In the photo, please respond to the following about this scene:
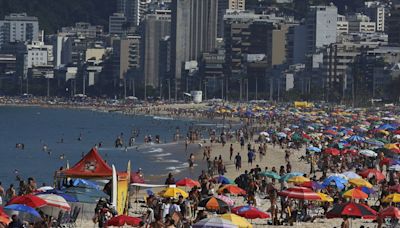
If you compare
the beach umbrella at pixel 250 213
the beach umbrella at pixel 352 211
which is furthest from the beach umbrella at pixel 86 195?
the beach umbrella at pixel 352 211

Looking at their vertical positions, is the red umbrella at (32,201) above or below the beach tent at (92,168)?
below

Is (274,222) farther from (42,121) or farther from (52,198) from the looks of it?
(42,121)

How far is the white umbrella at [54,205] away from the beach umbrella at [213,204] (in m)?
3.78

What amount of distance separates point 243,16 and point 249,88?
19.2m

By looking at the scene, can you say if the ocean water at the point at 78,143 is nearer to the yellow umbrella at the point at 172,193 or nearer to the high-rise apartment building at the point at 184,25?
the yellow umbrella at the point at 172,193

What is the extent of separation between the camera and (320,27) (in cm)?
19075

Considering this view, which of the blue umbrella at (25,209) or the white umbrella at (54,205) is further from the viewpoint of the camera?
the white umbrella at (54,205)

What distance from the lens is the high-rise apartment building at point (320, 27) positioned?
7475 inches

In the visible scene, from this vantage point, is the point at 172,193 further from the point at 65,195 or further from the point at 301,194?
the point at 65,195

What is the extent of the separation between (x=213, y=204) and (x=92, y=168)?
3.19 metres

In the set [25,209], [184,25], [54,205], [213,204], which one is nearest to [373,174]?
[213,204]

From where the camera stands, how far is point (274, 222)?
33125 mm

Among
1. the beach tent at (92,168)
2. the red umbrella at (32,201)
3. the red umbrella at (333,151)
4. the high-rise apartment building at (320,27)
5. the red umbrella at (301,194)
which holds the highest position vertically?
the high-rise apartment building at (320,27)

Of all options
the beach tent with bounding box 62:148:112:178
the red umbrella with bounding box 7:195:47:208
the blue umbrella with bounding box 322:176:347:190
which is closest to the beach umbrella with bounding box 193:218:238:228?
the red umbrella with bounding box 7:195:47:208
